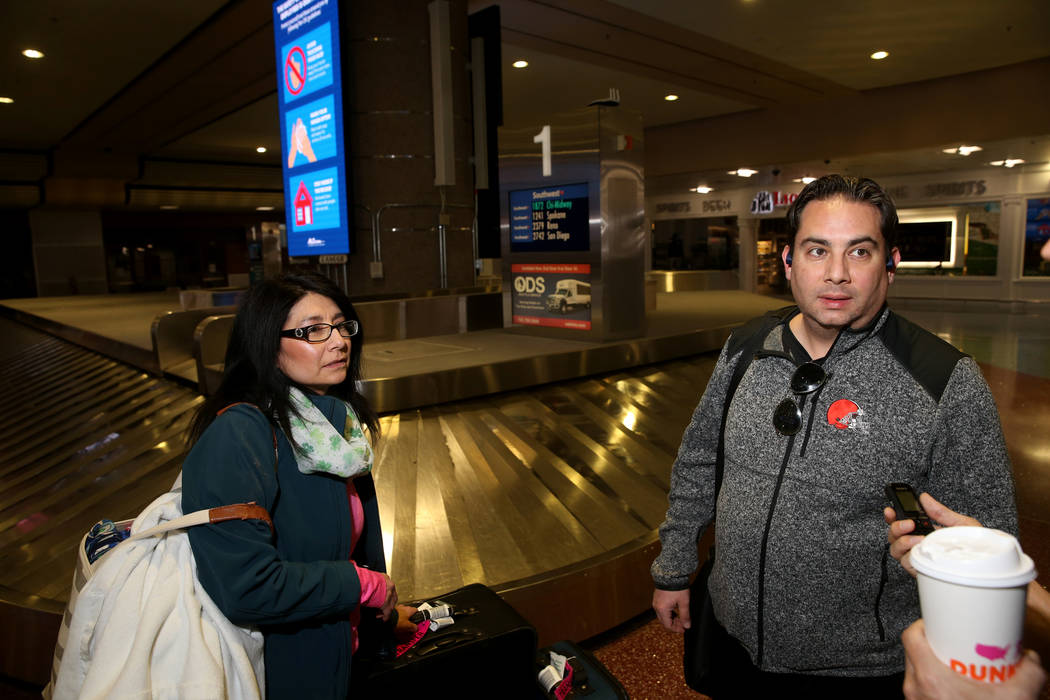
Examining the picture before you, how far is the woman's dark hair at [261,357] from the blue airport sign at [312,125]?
517 cm

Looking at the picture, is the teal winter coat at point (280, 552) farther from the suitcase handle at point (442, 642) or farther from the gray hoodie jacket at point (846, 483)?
the gray hoodie jacket at point (846, 483)

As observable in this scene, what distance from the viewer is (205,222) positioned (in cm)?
2494

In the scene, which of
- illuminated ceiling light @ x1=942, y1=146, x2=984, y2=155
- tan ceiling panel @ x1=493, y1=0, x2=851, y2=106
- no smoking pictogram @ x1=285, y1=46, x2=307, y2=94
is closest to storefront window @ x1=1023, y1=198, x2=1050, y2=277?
illuminated ceiling light @ x1=942, y1=146, x2=984, y2=155

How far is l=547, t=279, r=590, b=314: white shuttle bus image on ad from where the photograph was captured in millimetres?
5814

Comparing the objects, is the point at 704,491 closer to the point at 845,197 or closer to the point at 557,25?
the point at 845,197

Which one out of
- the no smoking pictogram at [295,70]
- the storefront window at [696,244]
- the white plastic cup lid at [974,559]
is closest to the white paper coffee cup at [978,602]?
the white plastic cup lid at [974,559]

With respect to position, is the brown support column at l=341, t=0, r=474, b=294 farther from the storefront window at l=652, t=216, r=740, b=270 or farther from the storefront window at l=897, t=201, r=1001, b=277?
the storefront window at l=652, t=216, r=740, b=270

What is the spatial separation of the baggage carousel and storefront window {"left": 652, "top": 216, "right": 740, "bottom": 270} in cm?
1625

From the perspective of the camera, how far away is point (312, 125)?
22.0 ft

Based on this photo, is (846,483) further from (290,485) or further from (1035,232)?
(1035,232)

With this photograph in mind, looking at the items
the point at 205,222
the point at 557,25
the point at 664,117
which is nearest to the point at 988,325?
the point at 664,117

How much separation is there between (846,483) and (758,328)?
41 cm

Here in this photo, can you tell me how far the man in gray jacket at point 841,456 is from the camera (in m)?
1.24

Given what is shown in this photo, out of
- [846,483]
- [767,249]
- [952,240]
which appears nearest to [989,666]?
[846,483]
